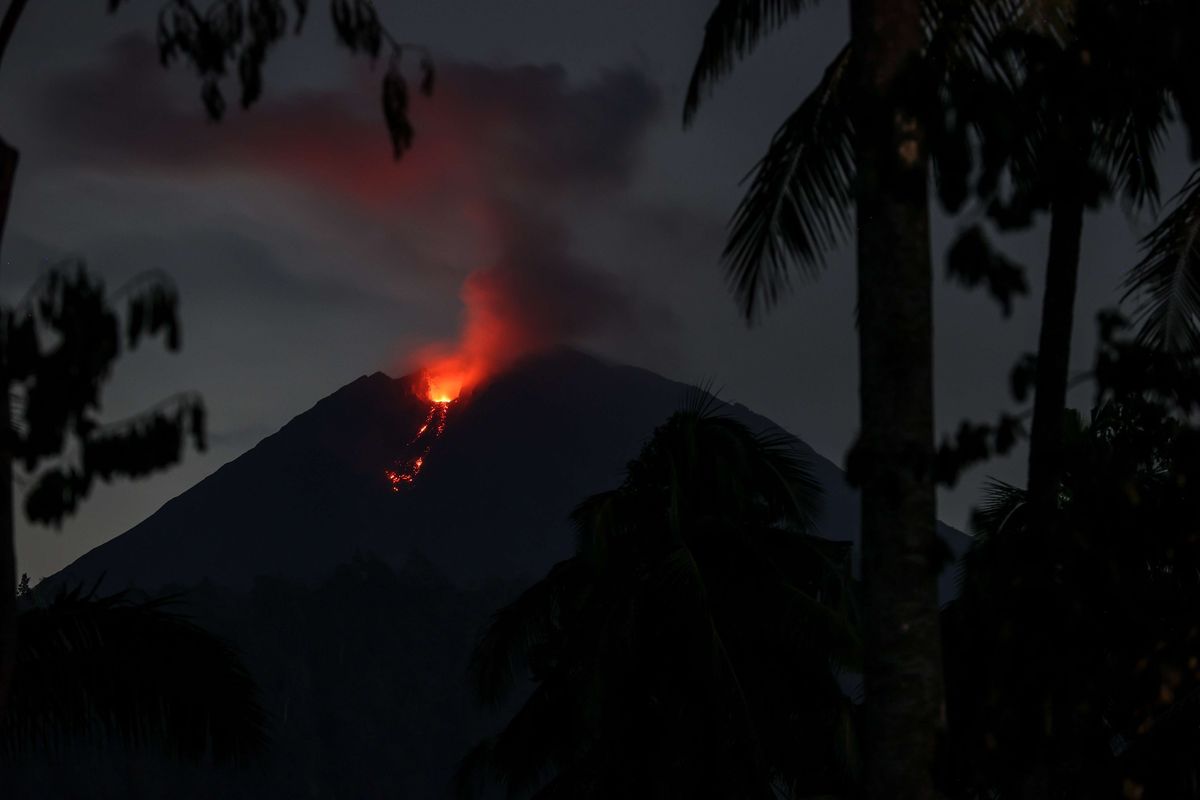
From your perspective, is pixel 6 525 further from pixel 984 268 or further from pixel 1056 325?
pixel 1056 325

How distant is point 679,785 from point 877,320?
30.4 feet

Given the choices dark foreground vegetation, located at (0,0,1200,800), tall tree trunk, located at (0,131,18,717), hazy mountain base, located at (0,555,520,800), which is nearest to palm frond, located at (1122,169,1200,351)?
dark foreground vegetation, located at (0,0,1200,800)

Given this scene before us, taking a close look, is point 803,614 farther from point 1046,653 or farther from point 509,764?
point 1046,653

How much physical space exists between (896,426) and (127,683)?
638 centimetres

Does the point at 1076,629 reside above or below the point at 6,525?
below

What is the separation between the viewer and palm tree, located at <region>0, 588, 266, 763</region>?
1009 centimetres

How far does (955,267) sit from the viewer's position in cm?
574

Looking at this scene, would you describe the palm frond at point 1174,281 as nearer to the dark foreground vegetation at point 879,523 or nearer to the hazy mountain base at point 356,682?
the dark foreground vegetation at point 879,523

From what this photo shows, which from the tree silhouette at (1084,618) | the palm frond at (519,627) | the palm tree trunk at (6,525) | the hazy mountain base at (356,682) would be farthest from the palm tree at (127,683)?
the hazy mountain base at (356,682)

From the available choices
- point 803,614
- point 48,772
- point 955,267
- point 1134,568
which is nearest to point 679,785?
point 803,614

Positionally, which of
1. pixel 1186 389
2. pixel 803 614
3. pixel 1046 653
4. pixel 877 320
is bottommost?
pixel 1046 653

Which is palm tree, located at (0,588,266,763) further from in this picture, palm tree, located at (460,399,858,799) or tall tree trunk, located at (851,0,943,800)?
tall tree trunk, located at (851,0,943,800)

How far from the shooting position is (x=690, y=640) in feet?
48.9

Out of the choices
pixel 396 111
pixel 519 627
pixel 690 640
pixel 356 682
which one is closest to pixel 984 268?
pixel 396 111
